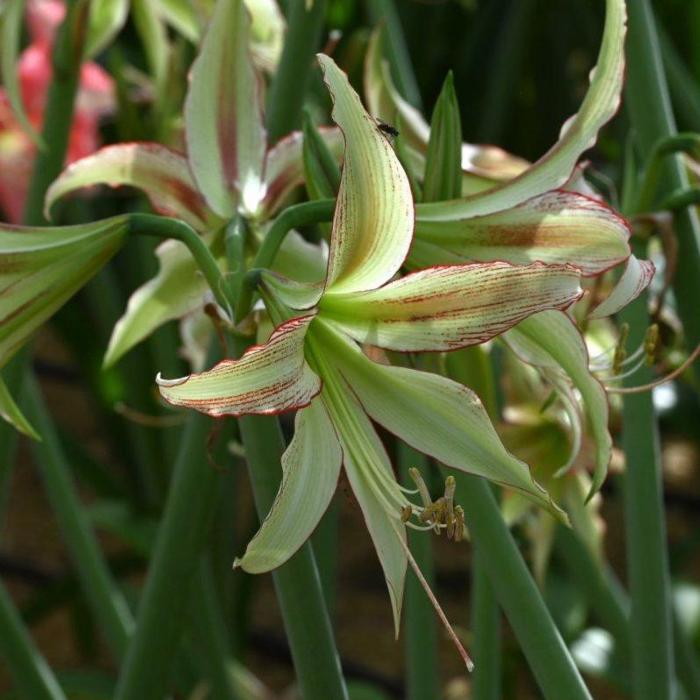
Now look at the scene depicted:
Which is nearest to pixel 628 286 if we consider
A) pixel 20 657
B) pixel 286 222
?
pixel 286 222

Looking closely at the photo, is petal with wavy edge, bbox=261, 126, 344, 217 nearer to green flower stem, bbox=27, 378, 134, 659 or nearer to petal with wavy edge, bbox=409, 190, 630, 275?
petal with wavy edge, bbox=409, 190, 630, 275

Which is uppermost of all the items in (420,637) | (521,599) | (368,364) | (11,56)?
(11,56)

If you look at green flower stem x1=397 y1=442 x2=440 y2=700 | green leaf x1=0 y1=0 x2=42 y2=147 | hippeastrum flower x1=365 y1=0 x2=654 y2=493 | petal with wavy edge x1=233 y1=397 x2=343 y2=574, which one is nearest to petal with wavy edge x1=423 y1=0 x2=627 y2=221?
hippeastrum flower x1=365 y1=0 x2=654 y2=493

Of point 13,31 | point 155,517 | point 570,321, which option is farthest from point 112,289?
point 570,321

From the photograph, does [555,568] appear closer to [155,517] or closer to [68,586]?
[155,517]

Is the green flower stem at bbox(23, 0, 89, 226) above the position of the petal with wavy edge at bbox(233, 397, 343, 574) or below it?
above

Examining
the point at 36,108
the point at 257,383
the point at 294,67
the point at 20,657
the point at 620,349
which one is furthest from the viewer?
the point at 36,108

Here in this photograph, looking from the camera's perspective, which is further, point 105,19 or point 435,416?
point 105,19

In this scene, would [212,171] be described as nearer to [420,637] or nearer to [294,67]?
[294,67]
